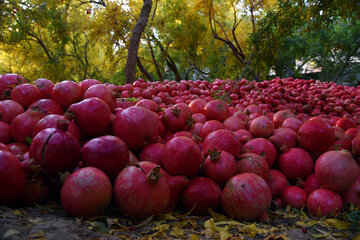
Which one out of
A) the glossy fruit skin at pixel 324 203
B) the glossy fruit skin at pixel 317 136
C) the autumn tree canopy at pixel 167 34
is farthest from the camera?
the autumn tree canopy at pixel 167 34

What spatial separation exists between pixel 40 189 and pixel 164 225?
77cm

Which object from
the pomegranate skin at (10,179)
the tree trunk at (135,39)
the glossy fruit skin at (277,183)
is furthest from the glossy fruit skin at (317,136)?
the tree trunk at (135,39)

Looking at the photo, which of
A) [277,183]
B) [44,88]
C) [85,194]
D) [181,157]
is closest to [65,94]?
[44,88]

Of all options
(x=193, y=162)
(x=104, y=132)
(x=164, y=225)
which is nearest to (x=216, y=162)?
(x=193, y=162)

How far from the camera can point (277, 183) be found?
219cm

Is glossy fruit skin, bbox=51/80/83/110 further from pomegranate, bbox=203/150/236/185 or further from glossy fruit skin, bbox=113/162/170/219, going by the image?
pomegranate, bbox=203/150/236/185

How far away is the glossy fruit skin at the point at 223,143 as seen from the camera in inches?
82.7

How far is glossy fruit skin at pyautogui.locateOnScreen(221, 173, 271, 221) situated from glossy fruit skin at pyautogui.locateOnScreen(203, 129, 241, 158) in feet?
1.23

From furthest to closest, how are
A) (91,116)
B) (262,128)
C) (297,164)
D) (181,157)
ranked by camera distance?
(262,128) → (297,164) → (91,116) → (181,157)

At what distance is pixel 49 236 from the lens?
1006 mm

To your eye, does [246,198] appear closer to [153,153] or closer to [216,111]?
[153,153]

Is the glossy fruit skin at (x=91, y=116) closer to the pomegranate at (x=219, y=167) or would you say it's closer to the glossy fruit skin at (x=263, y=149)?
the pomegranate at (x=219, y=167)

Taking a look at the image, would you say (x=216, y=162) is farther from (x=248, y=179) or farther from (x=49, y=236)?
(x=49, y=236)

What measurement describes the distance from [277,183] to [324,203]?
0.39m
